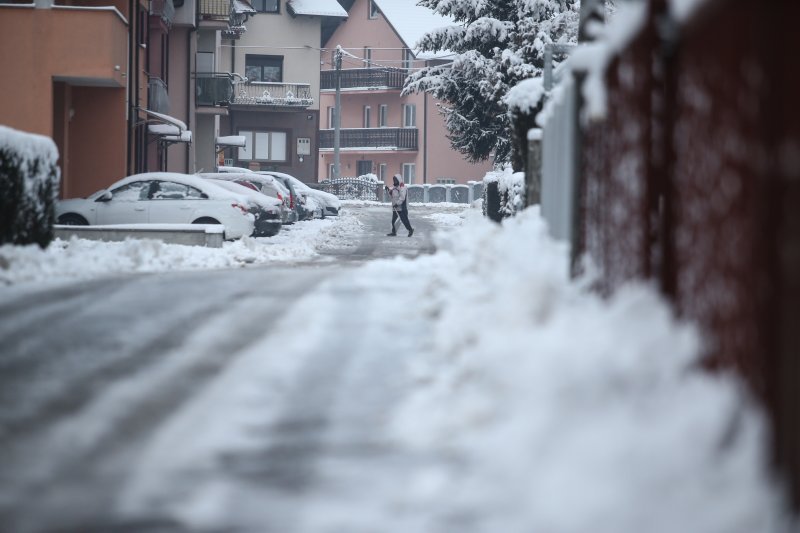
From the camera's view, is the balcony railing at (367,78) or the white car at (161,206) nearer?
the white car at (161,206)

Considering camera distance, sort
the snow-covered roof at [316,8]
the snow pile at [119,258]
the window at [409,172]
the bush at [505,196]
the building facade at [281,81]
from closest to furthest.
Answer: the snow pile at [119,258], the bush at [505,196], the building facade at [281,81], the snow-covered roof at [316,8], the window at [409,172]

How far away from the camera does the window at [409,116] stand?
76.1 metres

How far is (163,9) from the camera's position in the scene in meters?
37.5

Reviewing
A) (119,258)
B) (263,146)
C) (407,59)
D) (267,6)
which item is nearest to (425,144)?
(407,59)

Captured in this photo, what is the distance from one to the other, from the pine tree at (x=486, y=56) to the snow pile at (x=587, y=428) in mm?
28371

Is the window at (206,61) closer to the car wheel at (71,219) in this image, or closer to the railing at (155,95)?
the railing at (155,95)

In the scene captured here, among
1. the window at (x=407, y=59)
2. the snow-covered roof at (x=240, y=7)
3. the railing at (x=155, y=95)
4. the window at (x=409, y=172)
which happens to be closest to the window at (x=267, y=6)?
the window at (x=407, y=59)

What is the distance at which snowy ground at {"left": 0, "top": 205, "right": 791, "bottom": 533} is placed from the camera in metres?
4.25

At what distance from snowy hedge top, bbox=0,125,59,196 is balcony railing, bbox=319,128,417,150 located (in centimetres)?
5969

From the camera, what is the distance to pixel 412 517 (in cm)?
457

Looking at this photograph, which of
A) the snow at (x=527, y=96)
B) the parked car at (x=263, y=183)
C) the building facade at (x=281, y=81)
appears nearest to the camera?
the snow at (x=527, y=96)

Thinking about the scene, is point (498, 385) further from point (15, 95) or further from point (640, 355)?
point (15, 95)

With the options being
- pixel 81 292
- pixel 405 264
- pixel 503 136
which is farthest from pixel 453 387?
pixel 503 136

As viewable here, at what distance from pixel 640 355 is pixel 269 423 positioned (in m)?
1.85
